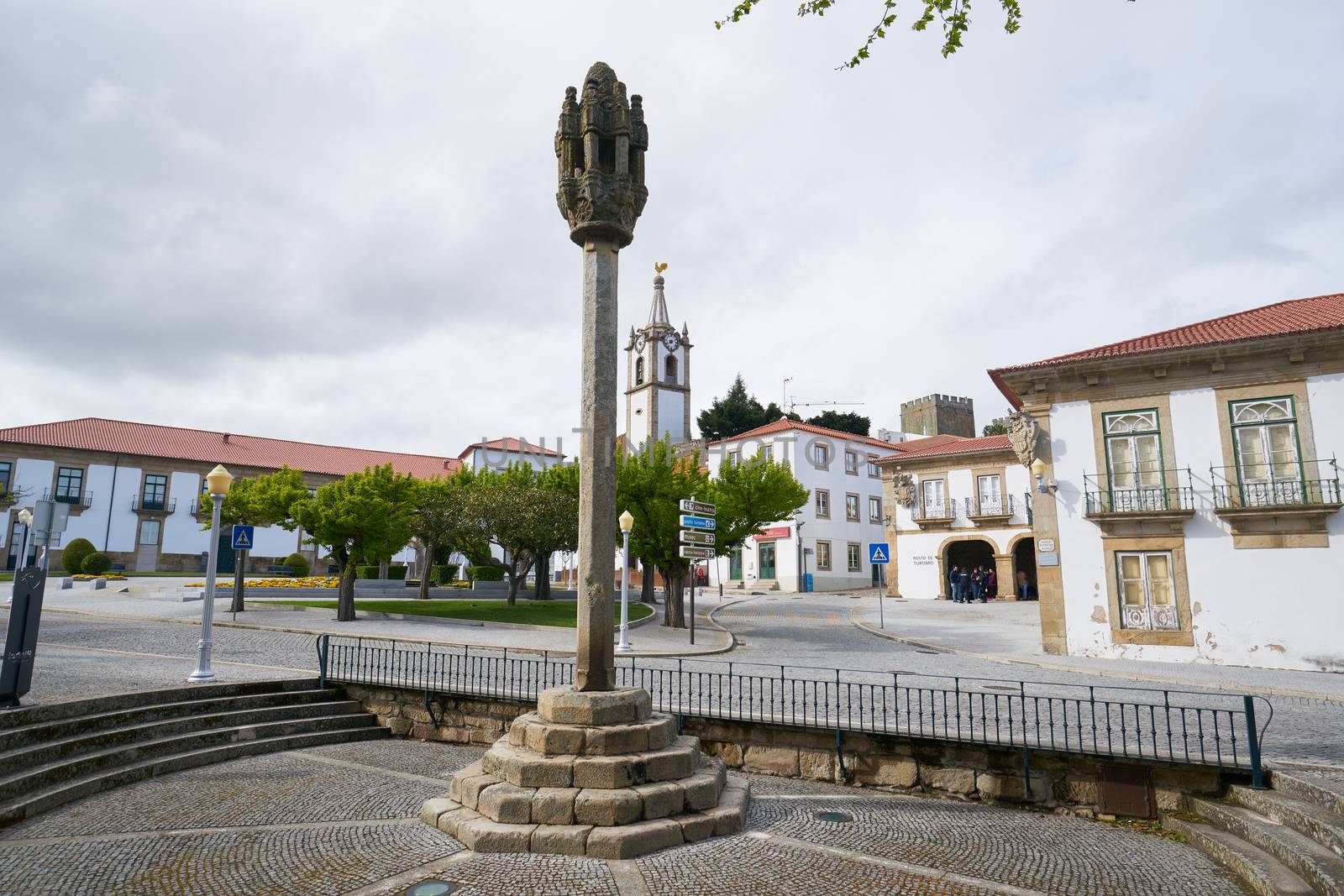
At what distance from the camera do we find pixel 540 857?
5.81m

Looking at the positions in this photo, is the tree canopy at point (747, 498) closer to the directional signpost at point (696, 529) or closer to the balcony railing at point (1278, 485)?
the directional signpost at point (696, 529)

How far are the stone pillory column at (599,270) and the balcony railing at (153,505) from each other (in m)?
51.1

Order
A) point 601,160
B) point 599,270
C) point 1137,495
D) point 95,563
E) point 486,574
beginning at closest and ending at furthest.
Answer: point 599,270
point 601,160
point 1137,495
point 95,563
point 486,574

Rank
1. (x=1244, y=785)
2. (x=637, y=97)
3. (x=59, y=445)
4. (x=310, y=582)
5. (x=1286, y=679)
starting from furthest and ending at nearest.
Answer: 1. (x=59, y=445)
2. (x=310, y=582)
3. (x=1286, y=679)
4. (x=637, y=97)
5. (x=1244, y=785)

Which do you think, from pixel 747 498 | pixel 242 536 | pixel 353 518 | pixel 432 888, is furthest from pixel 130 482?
pixel 432 888

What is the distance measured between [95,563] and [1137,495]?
146 ft

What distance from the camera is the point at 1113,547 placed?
17047mm

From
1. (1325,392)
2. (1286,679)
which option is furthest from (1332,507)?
(1286,679)

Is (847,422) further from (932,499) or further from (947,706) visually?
(947,706)

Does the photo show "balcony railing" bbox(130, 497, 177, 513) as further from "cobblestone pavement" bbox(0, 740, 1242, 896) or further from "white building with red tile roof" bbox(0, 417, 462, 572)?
"cobblestone pavement" bbox(0, 740, 1242, 896)

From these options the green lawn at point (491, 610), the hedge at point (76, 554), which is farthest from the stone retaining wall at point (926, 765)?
the hedge at point (76, 554)

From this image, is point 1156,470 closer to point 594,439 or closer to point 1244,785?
point 1244,785

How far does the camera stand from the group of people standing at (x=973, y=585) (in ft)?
106

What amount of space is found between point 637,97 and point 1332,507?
1558cm
